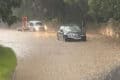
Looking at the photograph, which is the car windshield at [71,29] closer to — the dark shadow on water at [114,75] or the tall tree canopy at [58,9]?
the tall tree canopy at [58,9]

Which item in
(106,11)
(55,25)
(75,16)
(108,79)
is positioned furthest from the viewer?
(55,25)

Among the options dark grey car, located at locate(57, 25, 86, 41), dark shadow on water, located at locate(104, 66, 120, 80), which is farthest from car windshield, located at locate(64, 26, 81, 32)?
dark shadow on water, located at locate(104, 66, 120, 80)

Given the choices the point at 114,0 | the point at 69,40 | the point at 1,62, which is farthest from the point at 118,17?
the point at 1,62

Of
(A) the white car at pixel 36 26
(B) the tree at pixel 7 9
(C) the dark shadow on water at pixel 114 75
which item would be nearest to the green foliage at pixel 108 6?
(B) the tree at pixel 7 9

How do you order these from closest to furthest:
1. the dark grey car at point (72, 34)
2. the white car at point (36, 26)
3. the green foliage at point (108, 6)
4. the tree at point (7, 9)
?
the tree at point (7, 9) < the green foliage at point (108, 6) < the dark grey car at point (72, 34) < the white car at point (36, 26)

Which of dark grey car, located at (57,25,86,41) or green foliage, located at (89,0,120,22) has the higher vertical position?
green foliage, located at (89,0,120,22)

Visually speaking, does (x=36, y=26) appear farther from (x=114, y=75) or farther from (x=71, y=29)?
(x=114, y=75)

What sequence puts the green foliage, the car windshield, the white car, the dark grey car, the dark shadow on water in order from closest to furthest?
the dark shadow on water < the green foliage < the dark grey car < the car windshield < the white car

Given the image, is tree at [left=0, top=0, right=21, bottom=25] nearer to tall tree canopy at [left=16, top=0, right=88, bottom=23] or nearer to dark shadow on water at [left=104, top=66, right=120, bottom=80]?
dark shadow on water at [left=104, top=66, right=120, bottom=80]

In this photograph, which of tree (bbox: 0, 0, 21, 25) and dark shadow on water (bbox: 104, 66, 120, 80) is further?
tree (bbox: 0, 0, 21, 25)

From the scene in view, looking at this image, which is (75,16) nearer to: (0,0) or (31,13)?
(31,13)

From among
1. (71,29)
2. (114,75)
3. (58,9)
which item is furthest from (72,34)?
(58,9)

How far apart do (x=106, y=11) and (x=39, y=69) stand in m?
19.9

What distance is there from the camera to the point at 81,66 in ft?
70.3
